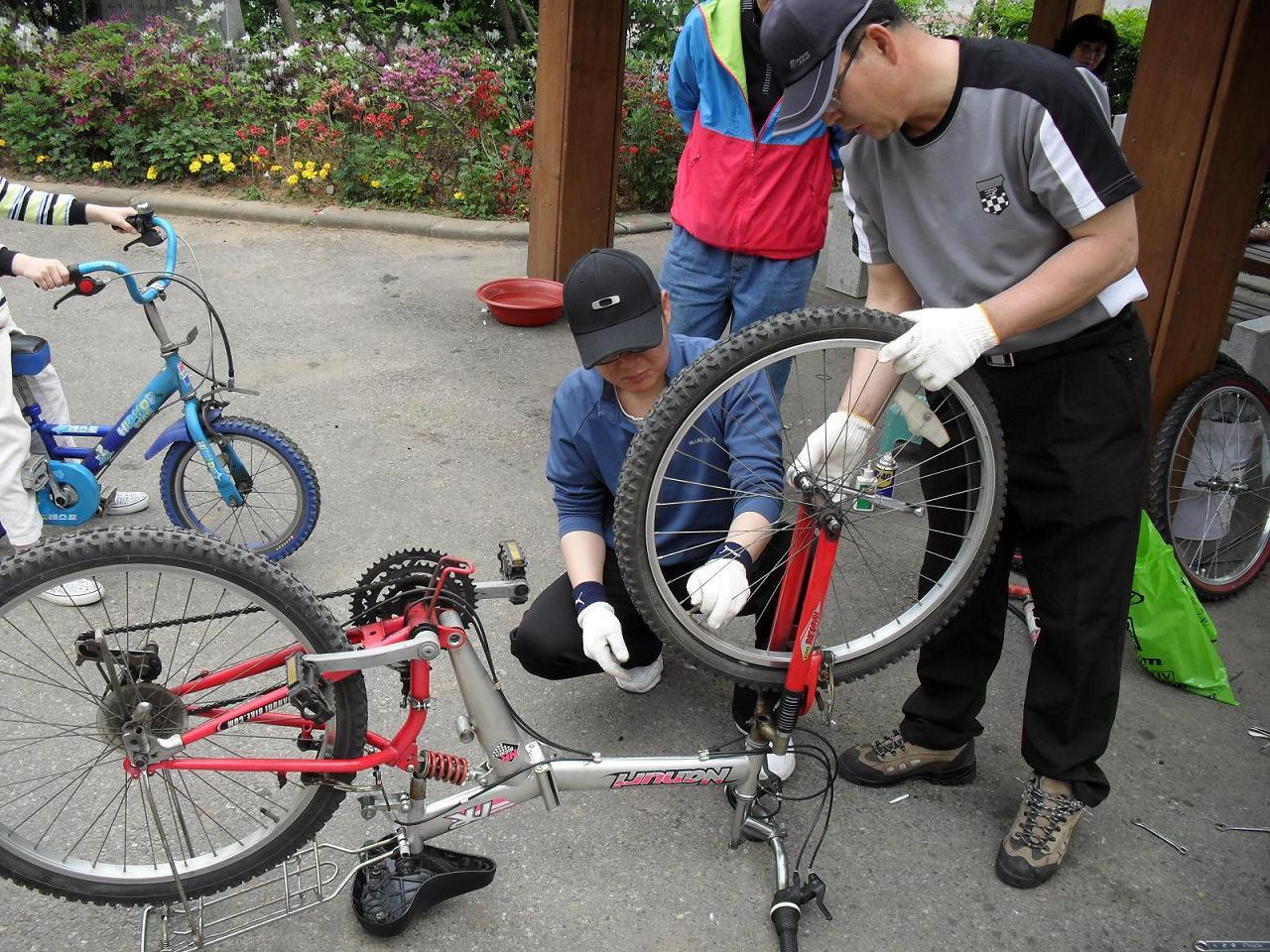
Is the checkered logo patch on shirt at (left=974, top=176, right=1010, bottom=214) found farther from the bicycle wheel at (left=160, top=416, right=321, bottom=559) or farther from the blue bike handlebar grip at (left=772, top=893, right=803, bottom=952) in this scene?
the bicycle wheel at (left=160, top=416, right=321, bottom=559)

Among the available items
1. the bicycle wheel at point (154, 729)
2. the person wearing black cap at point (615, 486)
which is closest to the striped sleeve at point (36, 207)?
the bicycle wheel at point (154, 729)

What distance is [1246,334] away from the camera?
424cm

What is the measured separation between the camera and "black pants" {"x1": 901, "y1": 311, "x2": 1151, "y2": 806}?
2.18 m

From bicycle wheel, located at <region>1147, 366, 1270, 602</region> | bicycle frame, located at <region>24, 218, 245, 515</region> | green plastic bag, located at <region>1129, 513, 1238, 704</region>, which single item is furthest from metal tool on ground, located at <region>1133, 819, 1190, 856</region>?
bicycle frame, located at <region>24, 218, 245, 515</region>

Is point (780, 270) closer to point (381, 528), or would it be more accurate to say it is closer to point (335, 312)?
point (381, 528)

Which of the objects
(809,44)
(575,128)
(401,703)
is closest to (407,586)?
(401,703)

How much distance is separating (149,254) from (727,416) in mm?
5308

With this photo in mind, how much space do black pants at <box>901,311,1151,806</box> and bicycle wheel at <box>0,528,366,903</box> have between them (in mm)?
1468

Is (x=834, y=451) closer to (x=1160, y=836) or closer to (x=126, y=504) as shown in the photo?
(x=1160, y=836)

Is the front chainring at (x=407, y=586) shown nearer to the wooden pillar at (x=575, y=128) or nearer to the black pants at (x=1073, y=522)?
the black pants at (x=1073, y=522)

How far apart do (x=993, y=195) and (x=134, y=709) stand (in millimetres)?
1918

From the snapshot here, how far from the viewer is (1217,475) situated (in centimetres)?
372

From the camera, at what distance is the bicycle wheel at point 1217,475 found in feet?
11.8

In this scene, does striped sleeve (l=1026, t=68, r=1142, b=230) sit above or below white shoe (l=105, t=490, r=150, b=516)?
above
